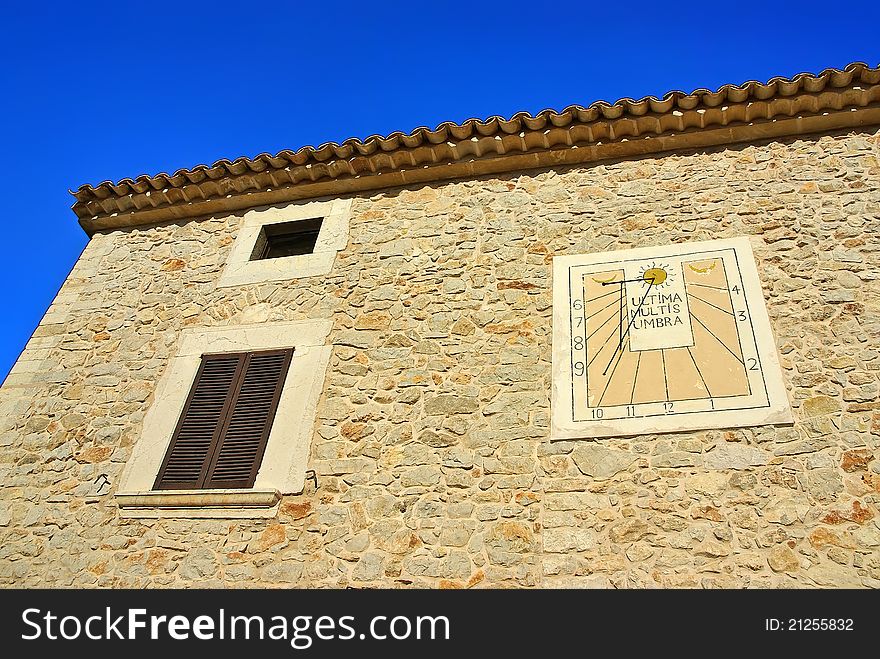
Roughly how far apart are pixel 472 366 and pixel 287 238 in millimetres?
2925

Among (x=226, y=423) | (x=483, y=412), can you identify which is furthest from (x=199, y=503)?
(x=483, y=412)

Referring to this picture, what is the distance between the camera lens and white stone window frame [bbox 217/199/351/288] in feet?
22.6

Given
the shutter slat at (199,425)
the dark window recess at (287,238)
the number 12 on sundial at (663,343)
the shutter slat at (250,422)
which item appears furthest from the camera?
the dark window recess at (287,238)

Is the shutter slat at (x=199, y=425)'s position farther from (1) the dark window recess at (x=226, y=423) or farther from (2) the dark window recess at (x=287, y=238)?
(2) the dark window recess at (x=287, y=238)

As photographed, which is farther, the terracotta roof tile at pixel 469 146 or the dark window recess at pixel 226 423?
the terracotta roof tile at pixel 469 146

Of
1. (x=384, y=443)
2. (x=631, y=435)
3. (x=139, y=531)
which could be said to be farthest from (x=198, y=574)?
(x=631, y=435)

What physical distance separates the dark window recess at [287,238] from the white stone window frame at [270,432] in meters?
1.22

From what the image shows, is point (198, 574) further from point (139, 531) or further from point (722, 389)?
point (722, 389)

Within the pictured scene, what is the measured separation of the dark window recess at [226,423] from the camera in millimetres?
5508

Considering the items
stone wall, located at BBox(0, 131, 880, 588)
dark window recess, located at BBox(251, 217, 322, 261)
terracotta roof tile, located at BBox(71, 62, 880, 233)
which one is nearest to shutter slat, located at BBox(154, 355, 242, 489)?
stone wall, located at BBox(0, 131, 880, 588)

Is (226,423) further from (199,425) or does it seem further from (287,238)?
(287,238)

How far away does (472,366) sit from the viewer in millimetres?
5684

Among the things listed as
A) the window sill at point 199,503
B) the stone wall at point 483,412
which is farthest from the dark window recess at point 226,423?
the stone wall at point 483,412
